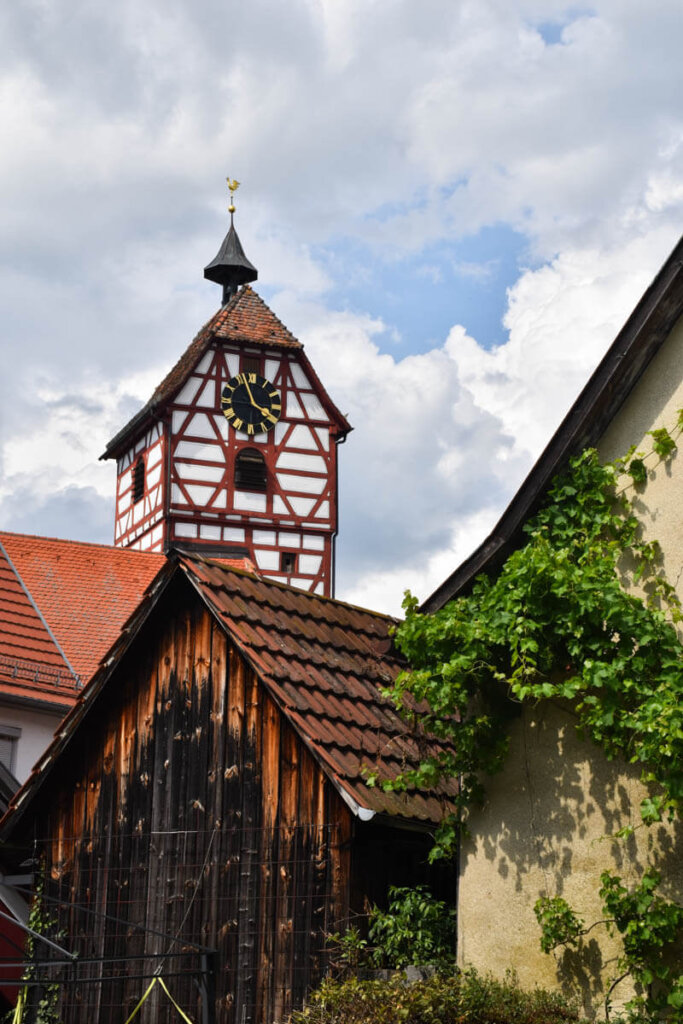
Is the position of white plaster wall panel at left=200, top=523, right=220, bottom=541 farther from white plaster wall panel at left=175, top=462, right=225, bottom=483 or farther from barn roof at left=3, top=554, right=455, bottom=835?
barn roof at left=3, top=554, right=455, bottom=835

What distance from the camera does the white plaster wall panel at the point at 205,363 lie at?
43188mm

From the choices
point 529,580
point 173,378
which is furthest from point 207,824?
point 173,378

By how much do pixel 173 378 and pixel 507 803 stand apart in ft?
113

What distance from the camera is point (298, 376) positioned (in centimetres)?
4431

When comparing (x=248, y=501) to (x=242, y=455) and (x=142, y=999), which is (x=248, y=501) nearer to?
(x=242, y=455)

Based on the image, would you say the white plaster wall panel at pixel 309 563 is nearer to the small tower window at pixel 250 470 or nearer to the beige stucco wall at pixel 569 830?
the small tower window at pixel 250 470

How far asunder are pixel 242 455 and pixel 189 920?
31.5 m

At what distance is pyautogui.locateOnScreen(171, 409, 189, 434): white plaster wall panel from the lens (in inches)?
1662

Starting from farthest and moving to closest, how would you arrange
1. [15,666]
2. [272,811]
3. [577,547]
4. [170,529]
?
[170,529]
[15,666]
[272,811]
[577,547]

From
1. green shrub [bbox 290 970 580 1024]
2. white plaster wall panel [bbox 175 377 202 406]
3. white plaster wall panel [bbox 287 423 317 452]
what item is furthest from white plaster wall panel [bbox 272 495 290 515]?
green shrub [bbox 290 970 580 1024]

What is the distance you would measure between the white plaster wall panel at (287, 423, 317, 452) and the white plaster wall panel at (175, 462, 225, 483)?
243 centimetres

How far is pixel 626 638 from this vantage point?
29.8 feet

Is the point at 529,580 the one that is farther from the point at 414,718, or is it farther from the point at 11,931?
the point at 11,931

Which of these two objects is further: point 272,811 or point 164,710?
point 164,710
